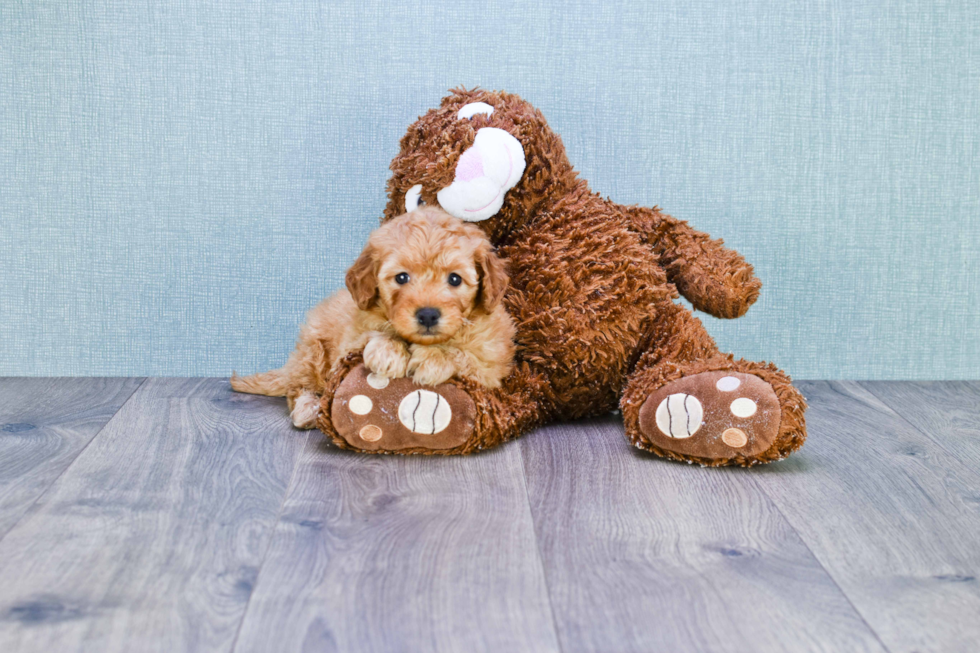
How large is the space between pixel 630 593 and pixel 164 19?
4.96 feet

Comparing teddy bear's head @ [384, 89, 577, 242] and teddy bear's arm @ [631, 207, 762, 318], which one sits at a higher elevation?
teddy bear's head @ [384, 89, 577, 242]

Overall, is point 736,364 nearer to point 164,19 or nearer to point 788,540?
point 788,540

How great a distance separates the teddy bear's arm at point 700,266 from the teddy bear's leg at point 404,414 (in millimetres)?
450

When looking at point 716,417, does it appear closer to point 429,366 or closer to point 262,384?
point 429,366

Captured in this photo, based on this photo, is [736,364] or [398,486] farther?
[736,364]

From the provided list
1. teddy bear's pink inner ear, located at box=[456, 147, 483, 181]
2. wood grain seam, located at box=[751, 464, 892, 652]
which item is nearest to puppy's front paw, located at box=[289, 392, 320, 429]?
teddy bear's pink inner ear, located at box=[456, 147, 483, 181]

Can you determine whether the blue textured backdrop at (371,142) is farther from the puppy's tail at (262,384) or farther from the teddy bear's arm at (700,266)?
the teddy bear's arm at (700,266)

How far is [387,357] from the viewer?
4.59 ft

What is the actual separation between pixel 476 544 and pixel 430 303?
392mm

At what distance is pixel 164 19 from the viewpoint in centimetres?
188

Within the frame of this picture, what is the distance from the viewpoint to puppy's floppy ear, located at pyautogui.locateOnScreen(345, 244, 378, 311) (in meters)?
1.41

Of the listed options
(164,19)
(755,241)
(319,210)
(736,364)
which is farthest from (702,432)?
(164,19)

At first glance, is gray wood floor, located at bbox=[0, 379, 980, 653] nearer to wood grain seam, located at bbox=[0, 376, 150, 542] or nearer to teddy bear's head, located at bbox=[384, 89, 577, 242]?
wood grain seam, located at bbox=[0, 376, 150, 542]

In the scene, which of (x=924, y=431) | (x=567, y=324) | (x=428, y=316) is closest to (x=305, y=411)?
(x=428, y=316)
